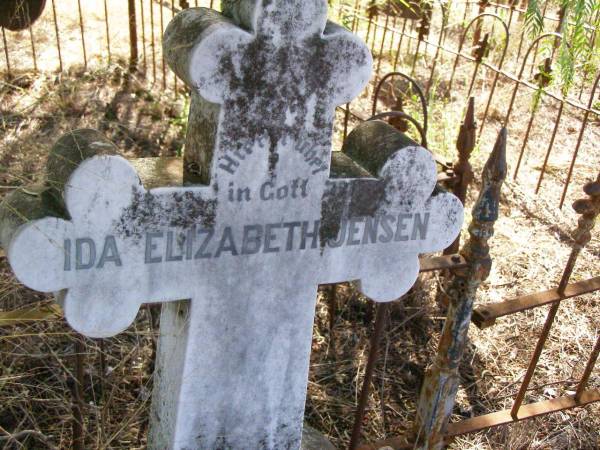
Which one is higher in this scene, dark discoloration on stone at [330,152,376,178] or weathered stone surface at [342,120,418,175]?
weathered stone surface at [342,120,418,175]

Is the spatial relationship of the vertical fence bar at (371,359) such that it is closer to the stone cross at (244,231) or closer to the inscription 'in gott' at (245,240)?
the stone cross at (244,231)

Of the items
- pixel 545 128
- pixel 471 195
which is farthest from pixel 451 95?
pixel 471 195

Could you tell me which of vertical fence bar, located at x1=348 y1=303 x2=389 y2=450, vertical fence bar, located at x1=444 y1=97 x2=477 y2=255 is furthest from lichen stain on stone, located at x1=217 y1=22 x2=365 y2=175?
vertical fence bar, located at x1=444 y1=97 x2=477 y2=255

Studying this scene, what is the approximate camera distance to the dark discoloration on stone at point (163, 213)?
66.9 inches

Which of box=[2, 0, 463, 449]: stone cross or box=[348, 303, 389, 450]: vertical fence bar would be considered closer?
box=[2, 0, 463, 449]: stone cross

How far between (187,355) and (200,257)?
29 centimetres

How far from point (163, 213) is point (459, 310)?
1.08m

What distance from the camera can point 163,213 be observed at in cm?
173

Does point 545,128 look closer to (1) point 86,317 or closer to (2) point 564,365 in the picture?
(2) point 564,365

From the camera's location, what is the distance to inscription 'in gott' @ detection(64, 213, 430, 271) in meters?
1.70

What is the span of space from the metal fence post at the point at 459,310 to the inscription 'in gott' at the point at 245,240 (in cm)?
24

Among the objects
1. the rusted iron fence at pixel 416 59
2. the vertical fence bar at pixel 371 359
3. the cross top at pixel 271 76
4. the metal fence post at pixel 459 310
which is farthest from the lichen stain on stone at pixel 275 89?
the rusted iron fence at pixel 416 59

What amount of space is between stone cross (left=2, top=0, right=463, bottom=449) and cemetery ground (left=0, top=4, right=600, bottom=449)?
0.38 m

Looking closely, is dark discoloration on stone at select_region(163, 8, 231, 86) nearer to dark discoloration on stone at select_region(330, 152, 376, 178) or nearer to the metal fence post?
dark discoloration on stone at select_region(330, 152, 376, 178)
